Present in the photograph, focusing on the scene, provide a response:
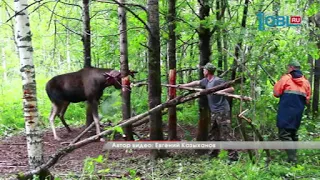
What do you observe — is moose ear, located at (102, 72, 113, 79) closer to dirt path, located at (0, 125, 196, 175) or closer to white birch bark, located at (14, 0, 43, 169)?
dirt path, located at (0, 125, 196, 175)

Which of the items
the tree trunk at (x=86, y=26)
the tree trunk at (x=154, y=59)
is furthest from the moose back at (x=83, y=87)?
the tree trunk at (x=154, y=59)

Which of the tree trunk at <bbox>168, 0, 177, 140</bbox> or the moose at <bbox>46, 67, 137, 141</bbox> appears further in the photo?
the moose at <bbox>46, 67, 137, 141</bbox>

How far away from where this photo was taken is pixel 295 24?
35.9 feet

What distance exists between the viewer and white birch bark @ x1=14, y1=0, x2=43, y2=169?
5.89 meters

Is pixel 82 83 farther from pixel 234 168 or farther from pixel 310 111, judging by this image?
pixel 310 111

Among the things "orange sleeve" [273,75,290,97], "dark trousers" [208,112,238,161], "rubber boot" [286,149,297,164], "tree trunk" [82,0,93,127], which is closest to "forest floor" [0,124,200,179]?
"dark trousers" [208,112,238,161]

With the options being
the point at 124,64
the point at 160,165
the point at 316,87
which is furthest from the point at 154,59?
the point at 316,87

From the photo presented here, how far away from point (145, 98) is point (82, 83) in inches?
121

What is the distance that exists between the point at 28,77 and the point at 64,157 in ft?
8.50

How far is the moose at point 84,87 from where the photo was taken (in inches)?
361

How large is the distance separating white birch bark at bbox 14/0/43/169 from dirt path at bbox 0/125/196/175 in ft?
3.21

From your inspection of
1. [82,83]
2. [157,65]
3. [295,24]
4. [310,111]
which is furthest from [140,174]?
[310,111]

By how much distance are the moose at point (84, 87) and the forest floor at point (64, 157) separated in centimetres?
48

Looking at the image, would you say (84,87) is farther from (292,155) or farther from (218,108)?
(292,155)
